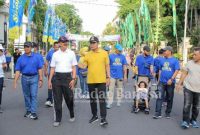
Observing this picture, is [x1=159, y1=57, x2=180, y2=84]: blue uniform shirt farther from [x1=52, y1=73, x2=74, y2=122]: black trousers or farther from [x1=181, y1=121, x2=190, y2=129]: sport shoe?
[x1=52, y1=73, x2=74, y2=122]: black trousers

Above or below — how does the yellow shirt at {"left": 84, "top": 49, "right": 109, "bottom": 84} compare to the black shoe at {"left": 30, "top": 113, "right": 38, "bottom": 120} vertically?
above

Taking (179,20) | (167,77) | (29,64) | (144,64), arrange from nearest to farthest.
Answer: (29,64) → (167,77) → (144,64) → (179,20)

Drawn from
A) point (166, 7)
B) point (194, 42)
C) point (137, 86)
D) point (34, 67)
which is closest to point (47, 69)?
point (34, 67)

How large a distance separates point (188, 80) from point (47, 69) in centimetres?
421

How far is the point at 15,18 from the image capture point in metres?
21.6

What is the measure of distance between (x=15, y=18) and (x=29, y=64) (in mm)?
12936

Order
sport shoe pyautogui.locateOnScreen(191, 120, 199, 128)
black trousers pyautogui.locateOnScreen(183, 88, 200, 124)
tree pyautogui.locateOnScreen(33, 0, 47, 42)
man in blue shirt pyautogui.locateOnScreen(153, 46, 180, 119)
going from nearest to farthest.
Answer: black trousers pyautogui.locateOnScreen(183, 88, 200, 124) → sport shoe pyautogui.locateOnScreen(191, 120, 199, 128) → man in blue shirt pyautogui.locateOnScreen(153, 46, 180, 119) → tree pyautogui.locateOnScreen(33, 0, 47, 42)

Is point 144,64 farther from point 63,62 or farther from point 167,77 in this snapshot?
point 63,62

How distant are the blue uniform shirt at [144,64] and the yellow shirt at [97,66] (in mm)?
2289

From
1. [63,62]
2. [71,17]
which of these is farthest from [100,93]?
[71,17]

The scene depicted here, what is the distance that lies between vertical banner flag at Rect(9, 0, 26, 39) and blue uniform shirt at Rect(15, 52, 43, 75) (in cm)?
1185

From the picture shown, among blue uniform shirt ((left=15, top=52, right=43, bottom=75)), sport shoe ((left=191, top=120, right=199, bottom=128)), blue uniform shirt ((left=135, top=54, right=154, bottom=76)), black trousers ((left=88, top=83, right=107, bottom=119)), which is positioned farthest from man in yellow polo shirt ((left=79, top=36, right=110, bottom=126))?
blue uniform shirt ((left=135, top=54, right=154, bottom=76))

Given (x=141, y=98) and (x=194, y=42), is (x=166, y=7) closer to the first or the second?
(x=194, y=42)

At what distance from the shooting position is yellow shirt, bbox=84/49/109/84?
28.2 ft
